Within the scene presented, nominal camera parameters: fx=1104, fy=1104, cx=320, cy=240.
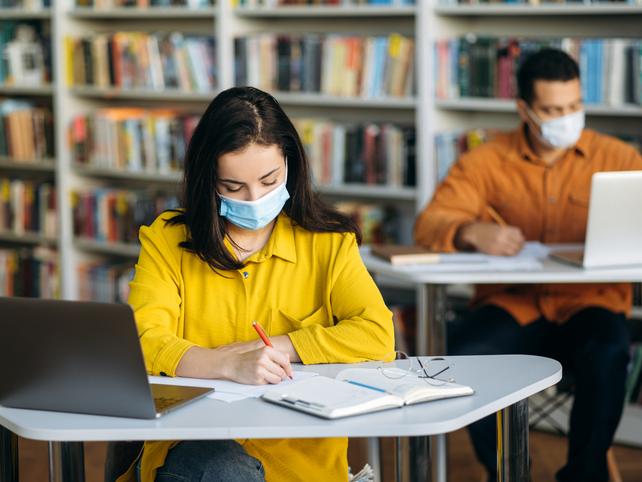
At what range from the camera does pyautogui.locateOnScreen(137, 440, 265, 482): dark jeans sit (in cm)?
183

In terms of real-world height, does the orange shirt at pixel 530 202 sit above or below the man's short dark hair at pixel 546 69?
below

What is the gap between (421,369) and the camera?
6.44ft

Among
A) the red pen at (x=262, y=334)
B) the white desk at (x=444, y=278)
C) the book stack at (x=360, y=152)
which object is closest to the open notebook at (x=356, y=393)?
the red pen at (x=262, y=334)

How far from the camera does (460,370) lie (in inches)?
77.2

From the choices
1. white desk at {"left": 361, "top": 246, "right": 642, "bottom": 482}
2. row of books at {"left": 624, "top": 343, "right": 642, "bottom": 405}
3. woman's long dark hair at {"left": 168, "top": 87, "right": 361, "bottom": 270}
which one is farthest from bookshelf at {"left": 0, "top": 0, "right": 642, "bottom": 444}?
woman's long dark hair at {"left": 168, "top": 87, "right": 361, "bottom": 270}

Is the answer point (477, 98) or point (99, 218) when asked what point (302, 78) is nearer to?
point (477, 98)

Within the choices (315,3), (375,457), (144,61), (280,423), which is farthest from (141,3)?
(280,423)

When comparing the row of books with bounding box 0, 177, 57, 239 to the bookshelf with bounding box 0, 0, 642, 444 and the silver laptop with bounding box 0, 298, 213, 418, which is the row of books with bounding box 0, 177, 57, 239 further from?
the silver laptop with bounding box 0, 298, 213, 418

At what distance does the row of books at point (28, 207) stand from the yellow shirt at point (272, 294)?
10.2 ft

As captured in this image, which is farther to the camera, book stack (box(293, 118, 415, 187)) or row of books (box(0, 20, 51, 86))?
row of books (box(0, 20, 51, 86))

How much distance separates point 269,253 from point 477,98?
6.67ft

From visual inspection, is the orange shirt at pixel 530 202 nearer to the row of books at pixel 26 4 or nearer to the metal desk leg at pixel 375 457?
the metal desk leg at pixel 375 457

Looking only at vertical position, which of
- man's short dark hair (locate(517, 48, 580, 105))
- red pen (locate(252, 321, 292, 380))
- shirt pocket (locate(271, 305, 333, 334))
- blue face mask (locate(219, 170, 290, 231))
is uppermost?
man's short dark hair (locate(517, 48, 580, 105))

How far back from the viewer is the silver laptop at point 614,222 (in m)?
2.77
